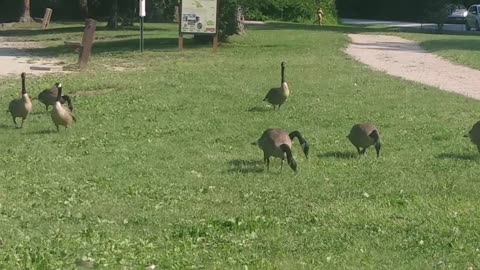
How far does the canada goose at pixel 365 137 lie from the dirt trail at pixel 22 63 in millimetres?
12973

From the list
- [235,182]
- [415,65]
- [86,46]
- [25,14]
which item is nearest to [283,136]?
[235,182]

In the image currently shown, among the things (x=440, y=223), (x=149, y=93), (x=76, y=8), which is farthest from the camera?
(x=76, y=8)

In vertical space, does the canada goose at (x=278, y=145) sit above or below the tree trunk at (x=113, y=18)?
above

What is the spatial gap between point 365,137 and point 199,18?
17065 mm

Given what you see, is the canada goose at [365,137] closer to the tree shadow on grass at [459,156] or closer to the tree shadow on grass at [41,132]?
the tree shadow on grass at [459,156]

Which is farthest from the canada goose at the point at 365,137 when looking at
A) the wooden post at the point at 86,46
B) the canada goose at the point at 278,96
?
the wooden post at the point at 86,46

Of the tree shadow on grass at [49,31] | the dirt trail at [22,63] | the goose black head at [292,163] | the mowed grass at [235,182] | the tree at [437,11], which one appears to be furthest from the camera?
the tree at [437,11]

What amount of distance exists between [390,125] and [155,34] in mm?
24382

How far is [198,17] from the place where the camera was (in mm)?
26406

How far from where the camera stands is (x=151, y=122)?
1308 cm

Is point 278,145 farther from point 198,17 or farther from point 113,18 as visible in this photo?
point 113,18

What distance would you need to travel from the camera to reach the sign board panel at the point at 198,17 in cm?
2625

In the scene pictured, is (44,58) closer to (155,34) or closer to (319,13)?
(155,34)

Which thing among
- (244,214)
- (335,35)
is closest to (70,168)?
(244,214)
